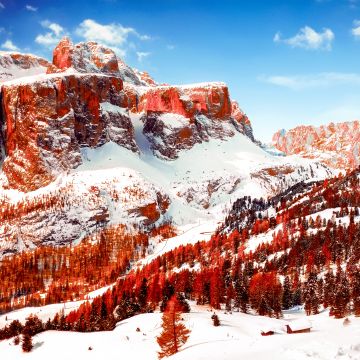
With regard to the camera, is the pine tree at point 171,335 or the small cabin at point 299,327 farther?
the small cabin at point 299,327

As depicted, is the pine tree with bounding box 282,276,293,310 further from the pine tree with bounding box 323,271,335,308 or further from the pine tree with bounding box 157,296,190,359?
the pine tree with bounding box 157,296,190,359

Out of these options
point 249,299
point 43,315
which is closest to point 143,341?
point 249,299

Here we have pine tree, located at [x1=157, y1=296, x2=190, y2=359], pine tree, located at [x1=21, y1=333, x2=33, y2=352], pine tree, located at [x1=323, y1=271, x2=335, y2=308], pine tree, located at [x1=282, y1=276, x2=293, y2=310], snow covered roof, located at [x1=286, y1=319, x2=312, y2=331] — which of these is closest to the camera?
pine tree, located at [x1=157, y1=296, x2=190, y2=359]

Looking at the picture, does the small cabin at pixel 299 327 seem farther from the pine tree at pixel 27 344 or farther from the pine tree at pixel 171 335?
the pine tree at pixel 27 344

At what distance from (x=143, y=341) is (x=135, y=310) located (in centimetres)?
3707

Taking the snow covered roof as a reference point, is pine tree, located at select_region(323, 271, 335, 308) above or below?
below

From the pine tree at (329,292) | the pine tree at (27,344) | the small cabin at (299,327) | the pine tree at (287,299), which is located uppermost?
the pine tree at (27,344)

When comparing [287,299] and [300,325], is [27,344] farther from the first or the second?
[287,299]

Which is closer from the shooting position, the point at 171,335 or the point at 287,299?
the point at 171,335

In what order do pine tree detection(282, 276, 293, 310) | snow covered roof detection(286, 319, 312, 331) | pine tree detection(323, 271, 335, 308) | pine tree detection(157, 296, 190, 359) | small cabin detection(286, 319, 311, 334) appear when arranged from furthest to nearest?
pine tree detection(282, 276, 293, 310) → pine tree detection(323, 271, 335, 308) → snow covered roof detection(286, 319, 312, 331) → small cabin detection(286, 319, 311, 334) → pine tree detection(157, 296, 190, 359)

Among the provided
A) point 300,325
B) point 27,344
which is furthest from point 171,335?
point 27,344

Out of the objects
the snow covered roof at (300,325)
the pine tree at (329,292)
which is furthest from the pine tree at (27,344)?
the pine tree at (329,292)

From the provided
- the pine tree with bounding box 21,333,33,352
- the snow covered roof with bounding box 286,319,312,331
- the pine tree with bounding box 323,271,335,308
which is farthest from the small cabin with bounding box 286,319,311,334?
the pine tree with bounding box 21,333,33,352

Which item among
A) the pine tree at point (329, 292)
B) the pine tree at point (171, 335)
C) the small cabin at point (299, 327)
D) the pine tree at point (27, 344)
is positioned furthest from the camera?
the pine tree at point (329, 292)
